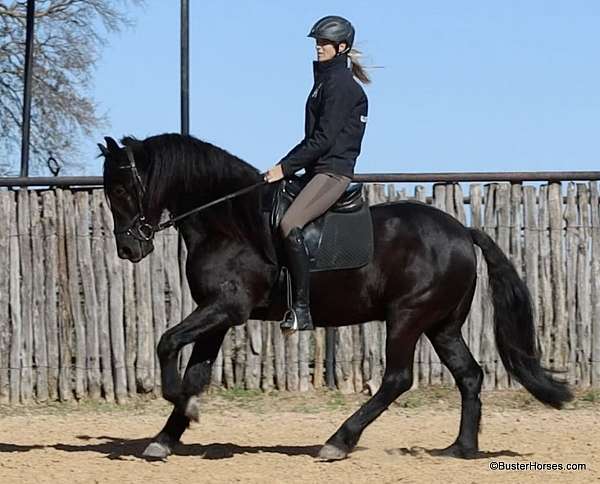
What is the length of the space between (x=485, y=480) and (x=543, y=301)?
4672mm

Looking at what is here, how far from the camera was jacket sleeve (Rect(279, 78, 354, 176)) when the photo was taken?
8.43m

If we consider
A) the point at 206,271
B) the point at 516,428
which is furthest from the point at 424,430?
the point at 206,271

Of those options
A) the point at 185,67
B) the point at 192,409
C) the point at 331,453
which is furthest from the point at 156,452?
the point at 185,67

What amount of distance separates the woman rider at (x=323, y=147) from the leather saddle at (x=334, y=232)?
0.32ft

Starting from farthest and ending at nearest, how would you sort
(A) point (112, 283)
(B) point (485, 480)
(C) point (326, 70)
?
1. (A) point (112, 283)
2. (C) point (326, 70)
3. (B) point (485, 480)

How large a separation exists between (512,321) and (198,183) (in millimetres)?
2579

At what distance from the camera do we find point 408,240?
8797 millimetres

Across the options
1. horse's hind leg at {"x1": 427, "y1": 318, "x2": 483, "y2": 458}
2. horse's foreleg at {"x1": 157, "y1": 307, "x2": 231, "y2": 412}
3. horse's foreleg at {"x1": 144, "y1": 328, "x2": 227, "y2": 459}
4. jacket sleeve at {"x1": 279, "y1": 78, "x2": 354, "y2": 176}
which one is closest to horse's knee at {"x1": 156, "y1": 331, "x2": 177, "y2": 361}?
horse's foreleg at {"x1": 157, "y1": 307, "x2": 231, "y2": 412}

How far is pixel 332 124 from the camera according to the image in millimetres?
8430

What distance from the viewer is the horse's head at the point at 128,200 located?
27.8 feet

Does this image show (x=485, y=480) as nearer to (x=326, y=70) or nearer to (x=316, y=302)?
(x=316, y=302)

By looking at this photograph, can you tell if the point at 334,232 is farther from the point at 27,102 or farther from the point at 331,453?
the point at 27,102

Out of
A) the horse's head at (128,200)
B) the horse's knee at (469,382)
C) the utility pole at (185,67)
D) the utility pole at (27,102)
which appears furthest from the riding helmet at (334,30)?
the utility pole at (27,102)

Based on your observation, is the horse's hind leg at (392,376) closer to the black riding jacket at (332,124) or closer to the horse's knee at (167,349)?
the black riding jacket at (332,124)
